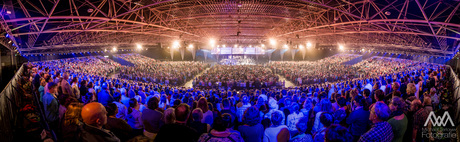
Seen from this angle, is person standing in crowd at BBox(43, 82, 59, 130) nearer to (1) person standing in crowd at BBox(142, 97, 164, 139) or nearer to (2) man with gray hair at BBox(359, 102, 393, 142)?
(1) person standing in crowd at BBox(142, 97, 164, 139)

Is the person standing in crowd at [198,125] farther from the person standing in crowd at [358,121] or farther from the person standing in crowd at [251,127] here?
the person standing in crowd at [358,121]

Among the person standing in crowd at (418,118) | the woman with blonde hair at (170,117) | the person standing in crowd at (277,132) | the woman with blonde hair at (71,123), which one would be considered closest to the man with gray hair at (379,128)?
the person standing in crowd at (277,132)

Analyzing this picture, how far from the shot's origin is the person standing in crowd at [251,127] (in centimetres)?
286

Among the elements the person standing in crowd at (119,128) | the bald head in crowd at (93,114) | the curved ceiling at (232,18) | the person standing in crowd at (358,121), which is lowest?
the person standing in crowd at (358,121)

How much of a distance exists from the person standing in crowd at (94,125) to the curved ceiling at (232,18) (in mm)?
9008

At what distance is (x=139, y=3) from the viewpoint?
11.8 m

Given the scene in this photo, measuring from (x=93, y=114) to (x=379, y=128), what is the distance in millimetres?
3121

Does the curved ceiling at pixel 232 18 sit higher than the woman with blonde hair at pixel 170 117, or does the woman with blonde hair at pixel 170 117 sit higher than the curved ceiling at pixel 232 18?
the curved ceiling at pixel 232 18

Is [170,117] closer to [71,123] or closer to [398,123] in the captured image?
[71,123]

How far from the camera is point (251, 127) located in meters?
2.91

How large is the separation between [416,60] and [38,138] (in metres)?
36.9

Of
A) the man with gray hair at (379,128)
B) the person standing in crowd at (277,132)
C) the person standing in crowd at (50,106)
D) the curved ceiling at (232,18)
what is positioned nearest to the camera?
the man with gray hair at (379,128)

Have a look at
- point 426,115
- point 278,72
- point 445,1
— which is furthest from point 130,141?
point 278,72

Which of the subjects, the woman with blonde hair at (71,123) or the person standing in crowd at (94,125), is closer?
the person standing in crowd at (94,125)
